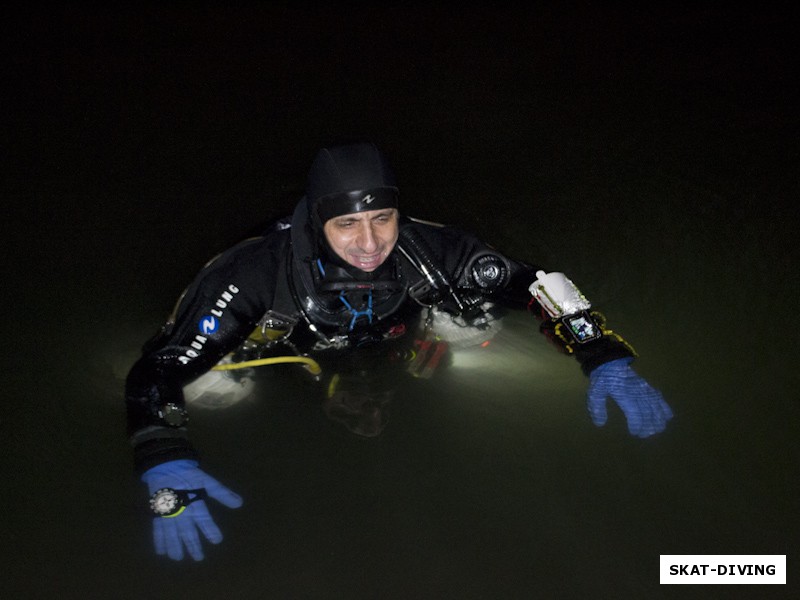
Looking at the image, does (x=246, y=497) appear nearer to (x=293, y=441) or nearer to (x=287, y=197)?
(x=293, y=441)

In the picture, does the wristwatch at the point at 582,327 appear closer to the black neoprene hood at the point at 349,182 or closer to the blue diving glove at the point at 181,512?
the black neoprene hood at the point at 349,182

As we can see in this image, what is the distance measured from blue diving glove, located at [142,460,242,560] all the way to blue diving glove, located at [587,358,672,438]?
145 cm

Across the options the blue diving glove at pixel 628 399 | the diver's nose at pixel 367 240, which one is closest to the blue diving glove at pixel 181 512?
the diver's nose at pixel 367 240

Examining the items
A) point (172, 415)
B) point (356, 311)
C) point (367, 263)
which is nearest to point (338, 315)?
point (356, 311)

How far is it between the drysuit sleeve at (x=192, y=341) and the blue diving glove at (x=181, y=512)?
66 millimetres

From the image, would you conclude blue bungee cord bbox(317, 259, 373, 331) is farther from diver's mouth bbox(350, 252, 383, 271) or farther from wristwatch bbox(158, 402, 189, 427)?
wristwatch bbox(158, 402, 189, 427)

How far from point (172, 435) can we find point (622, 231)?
9.77ft

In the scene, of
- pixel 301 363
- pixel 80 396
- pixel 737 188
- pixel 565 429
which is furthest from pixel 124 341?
pixel 737 188

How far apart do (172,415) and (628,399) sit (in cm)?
165

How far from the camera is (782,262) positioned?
414cm

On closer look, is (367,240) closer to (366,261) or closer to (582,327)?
(366,261)

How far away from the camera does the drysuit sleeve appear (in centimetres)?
259

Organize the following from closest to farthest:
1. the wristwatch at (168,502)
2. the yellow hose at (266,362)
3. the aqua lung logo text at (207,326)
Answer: the wristwatch at (168,502)
the aqua lung logo text at (207,326)
the yellow hose at (266,362)

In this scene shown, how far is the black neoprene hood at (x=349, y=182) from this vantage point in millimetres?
2699
